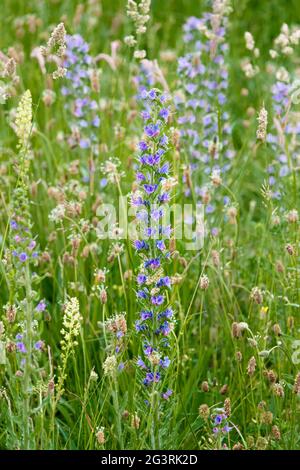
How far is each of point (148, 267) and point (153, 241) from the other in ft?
0.24

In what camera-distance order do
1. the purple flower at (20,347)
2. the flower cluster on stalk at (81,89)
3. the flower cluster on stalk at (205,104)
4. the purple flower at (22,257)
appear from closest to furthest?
the purple flower at (22,257), the purple flower at (20,347), the flower cluster on stalk at (205,104), the flower cluster on stalk at (81,89)

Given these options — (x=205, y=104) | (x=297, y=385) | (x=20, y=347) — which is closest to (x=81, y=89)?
(x=205, y=104)

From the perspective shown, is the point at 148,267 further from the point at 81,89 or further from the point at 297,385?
the point at 81,89

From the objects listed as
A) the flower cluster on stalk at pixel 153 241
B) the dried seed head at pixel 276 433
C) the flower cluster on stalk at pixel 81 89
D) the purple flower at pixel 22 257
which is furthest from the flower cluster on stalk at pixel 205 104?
the purple flower at pixel 22 257

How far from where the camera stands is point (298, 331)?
8.75 feet

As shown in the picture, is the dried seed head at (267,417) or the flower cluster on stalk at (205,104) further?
the flower cluster on stalk at (205,104)

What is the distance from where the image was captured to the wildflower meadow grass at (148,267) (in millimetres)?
2305

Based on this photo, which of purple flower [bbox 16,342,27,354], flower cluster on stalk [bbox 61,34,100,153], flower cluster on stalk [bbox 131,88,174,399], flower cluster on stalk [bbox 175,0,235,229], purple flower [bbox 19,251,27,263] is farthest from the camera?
flower cluster on stalk [bbox 61,34,100,153]

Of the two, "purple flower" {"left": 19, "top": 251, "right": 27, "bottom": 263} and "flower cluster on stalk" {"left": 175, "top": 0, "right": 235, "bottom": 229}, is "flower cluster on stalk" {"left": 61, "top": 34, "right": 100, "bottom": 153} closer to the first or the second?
"flower cluster on stalk" {"left": 175, "top": 0, "right": 235, "bottom": 229}

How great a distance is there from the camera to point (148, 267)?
229cm

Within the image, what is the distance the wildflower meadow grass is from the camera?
230 cm

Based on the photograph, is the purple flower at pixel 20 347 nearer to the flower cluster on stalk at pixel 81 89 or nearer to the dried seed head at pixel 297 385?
the dried seed head at pixel 297 385

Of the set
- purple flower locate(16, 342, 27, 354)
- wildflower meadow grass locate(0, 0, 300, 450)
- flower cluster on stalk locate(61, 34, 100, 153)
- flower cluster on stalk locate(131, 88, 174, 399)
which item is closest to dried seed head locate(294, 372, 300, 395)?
wildflower meadow grass locate(0, 0, 300, 450)
